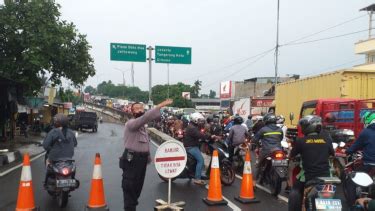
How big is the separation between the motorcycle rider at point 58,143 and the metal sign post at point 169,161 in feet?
6.41

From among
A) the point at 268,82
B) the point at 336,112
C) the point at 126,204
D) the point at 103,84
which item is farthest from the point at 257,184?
the point at 103,84

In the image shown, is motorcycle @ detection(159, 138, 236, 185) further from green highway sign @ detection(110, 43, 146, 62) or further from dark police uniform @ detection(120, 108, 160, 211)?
green highway sign @ detection(110, 43, 146, 62)

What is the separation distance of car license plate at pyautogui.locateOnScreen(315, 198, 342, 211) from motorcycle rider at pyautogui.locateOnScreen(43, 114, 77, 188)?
4966 mm

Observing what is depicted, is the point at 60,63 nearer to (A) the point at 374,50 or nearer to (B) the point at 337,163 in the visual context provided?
(B) the point at 337,163

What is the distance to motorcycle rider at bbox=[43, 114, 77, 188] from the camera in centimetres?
816

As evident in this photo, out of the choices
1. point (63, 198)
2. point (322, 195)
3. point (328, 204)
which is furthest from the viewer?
point (63, 198)

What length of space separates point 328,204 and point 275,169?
400 centimetres

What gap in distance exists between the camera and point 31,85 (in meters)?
22.3

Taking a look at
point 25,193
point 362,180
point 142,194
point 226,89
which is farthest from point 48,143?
point 226,89

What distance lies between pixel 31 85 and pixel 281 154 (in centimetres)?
1661

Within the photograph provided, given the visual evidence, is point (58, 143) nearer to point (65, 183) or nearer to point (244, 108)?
point (65, 183)

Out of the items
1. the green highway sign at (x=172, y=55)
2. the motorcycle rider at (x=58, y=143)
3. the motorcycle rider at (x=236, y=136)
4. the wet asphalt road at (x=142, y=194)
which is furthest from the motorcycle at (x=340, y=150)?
the green highway sign at (x=172, y=55)

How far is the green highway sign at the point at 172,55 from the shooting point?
25.6 m

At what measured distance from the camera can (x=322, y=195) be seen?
5.14m
